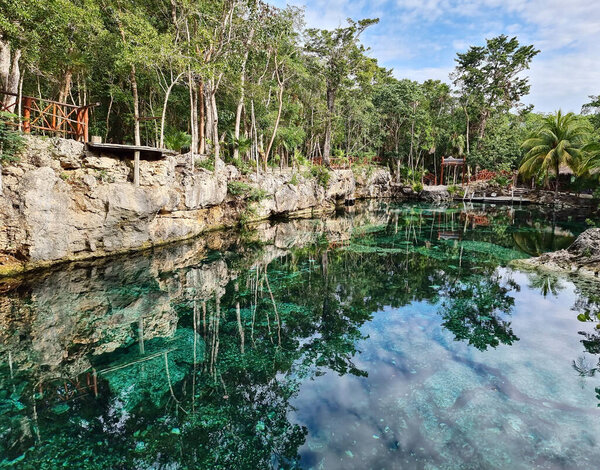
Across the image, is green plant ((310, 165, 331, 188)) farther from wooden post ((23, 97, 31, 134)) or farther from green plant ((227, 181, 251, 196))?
wooden post ((23, 97, 31, 134))

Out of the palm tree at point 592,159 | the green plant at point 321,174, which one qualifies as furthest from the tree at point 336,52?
the palm tree at point 592,159

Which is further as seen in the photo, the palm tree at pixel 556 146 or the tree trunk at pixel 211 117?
the palm tree at pixel 556 146

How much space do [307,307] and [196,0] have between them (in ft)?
57.0

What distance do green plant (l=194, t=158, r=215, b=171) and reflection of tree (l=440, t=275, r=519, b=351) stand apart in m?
13.4

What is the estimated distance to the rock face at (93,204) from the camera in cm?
970

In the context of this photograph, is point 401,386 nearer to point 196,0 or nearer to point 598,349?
point 598,349

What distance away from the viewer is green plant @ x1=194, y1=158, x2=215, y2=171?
1717 centimetres

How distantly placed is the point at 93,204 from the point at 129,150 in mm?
2608

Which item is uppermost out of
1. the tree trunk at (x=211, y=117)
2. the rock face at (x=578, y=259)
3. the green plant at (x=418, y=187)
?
the tree trunk at (x=211, y=117)

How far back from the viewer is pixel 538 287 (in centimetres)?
1029

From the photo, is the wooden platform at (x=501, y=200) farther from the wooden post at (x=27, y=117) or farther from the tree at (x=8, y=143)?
the tree at (x=8, y=143)

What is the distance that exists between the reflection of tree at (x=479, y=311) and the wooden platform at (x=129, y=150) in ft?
39.2

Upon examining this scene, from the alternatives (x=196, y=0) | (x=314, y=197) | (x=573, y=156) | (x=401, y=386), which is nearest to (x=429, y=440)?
(x=401, y=386)

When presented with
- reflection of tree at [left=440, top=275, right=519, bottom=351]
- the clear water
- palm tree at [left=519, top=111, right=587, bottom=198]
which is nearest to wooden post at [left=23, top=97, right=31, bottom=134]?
the clear water
